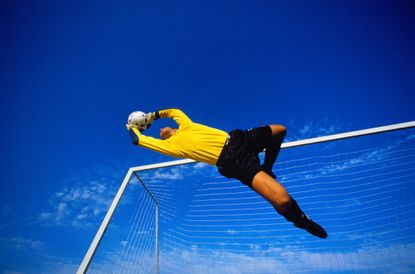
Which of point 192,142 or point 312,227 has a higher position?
point 192,142

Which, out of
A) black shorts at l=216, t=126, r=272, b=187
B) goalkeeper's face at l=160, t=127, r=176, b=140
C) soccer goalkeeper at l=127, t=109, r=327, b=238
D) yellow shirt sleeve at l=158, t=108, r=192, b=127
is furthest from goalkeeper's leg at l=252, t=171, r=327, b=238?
goalkeeper's face at l=160, t=127, r=176, b=140

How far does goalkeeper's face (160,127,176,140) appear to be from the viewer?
130 inches

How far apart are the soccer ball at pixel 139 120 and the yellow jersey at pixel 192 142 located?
0.48 meters

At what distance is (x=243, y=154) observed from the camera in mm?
2797

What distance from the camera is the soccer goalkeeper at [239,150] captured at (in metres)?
2.50

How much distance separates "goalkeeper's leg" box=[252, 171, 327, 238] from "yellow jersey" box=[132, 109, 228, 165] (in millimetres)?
539

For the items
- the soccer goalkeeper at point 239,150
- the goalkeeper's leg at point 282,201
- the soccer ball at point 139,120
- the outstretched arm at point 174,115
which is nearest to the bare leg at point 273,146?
the soccer goalkeeper at point 239,150

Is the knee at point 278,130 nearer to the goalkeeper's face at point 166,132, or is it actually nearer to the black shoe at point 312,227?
the black shoe at point 312,227

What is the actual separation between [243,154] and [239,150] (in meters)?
0.06

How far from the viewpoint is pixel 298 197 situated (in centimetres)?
557

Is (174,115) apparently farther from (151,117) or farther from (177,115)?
(151,117)

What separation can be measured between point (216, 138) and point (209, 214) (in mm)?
3423

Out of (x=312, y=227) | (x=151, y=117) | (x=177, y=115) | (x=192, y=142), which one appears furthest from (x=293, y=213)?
(x=151, y=117)

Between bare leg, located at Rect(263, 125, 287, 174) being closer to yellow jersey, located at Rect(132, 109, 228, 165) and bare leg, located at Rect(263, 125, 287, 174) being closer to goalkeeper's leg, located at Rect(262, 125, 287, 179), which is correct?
Answer: goalkeeper's leg, located at Rect(262, 125, 287, 179)
